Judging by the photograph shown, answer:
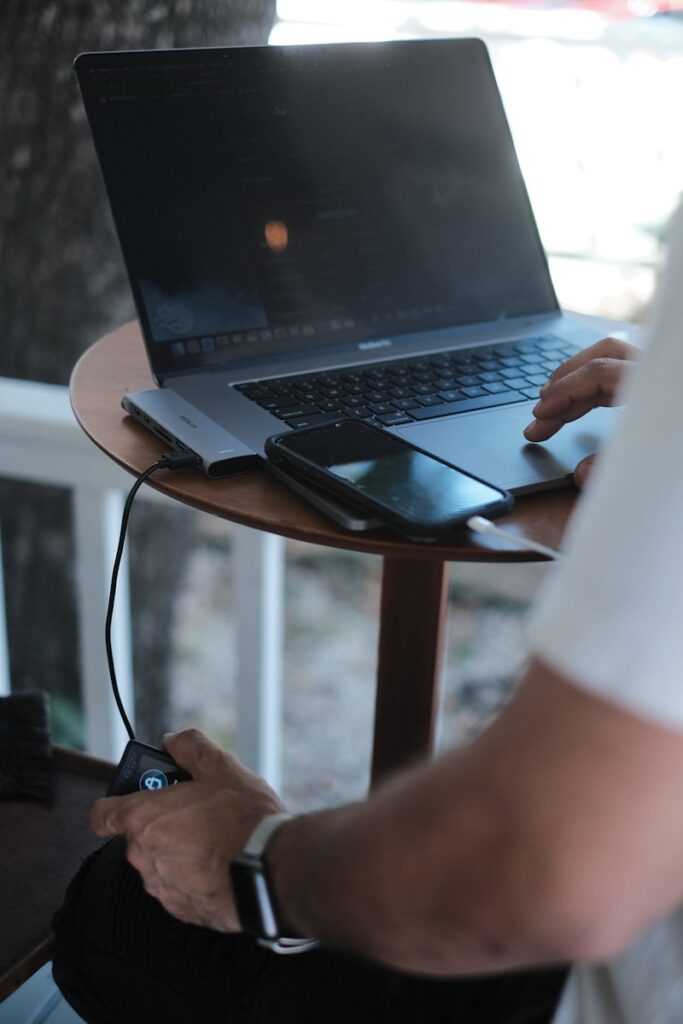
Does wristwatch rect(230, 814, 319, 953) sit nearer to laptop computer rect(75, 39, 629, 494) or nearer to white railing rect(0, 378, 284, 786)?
laptop computer rect(75, 39, 629, 494)

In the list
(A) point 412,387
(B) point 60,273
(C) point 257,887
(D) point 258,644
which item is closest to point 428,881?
(C) point 257,887

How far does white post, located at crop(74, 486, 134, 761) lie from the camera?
4.77 ft

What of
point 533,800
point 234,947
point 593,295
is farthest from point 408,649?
point 593,295

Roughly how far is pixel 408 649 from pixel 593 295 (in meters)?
2.69

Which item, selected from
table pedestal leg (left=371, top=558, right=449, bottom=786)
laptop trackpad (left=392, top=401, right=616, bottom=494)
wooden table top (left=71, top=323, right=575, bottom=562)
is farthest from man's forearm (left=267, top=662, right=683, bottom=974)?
table pedestal leg (left=371, top=558, right=449, bottom=786)

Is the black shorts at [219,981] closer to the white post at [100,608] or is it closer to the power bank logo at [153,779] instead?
the power bank logo at [153,779]

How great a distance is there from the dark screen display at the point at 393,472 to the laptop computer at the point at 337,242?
0.19ft

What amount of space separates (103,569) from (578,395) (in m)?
0.83

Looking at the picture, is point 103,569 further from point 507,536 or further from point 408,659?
point 507,536

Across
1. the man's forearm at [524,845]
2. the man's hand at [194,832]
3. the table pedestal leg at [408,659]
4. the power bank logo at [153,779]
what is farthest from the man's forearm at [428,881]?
the table pedestal leg at [408,659]

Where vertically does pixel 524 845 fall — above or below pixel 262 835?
above

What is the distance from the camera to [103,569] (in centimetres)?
149

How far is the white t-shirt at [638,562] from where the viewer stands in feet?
1.48

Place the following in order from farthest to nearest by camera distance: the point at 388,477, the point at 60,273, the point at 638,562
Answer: the point at 60,273 < the point at 388,477 < the point at 638,562
